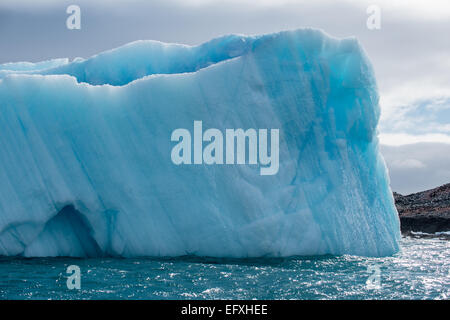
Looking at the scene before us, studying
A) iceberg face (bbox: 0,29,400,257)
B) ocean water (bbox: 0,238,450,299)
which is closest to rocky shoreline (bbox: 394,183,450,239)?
iceberg face (bbox: 0,29,400,257)

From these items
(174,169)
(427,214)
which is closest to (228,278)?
(174,169)

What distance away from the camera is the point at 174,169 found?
10562 mm

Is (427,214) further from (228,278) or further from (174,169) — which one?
(228,278)

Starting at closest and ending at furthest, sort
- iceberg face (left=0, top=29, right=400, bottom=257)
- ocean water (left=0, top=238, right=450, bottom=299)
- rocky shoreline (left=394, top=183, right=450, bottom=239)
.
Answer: ocean water (left=0, top=238, right=450, bottom=299) < iceberg face (left=0, top=29, right=400, bottom=257) < rocky shoreline (left=394, top=183, right=450, bottom=239)

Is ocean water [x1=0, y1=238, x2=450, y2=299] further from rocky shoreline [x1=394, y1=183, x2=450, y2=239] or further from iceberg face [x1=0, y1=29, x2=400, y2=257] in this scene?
rocky shoreline [x1=394, y1=183, x2=450, y2=239]

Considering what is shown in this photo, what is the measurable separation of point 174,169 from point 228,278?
289 centimetres

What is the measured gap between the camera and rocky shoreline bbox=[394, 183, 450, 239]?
2128 cm

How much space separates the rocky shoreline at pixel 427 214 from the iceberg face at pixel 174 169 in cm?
986

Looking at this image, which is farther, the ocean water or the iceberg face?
the iceberg face

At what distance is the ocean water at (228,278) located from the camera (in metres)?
7.58

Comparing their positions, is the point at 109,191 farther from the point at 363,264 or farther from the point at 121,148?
the point at 363,264

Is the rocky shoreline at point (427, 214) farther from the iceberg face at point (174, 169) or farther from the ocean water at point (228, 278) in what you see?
the ocean water at point (228, 278)

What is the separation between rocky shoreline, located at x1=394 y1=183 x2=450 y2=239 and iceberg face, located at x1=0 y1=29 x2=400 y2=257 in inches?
388

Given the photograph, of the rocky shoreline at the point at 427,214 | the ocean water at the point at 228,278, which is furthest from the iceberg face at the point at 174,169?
the rocky shoreline at the point at 427,214
